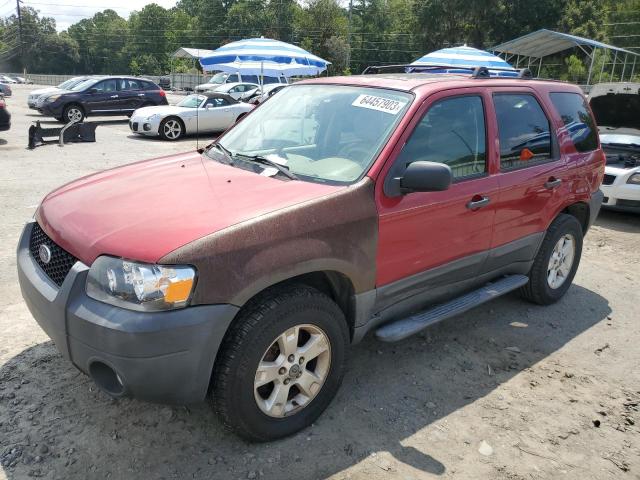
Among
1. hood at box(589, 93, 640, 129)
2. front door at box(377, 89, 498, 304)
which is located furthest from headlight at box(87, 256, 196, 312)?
hood at box(589, 93, 640, 129)

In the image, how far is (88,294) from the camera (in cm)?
241

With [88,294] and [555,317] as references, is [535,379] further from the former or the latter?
[88,294]

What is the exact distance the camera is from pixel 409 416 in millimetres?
3133

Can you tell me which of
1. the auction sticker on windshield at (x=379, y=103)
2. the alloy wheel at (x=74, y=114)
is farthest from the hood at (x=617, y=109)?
the alloy wheel at (x=74, y=114)

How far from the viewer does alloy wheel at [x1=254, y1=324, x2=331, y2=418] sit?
8.93ft

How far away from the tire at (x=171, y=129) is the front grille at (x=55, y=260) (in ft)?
40.0

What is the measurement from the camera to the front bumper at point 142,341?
228cm

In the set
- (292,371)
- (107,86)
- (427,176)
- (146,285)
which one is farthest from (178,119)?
(146,285)

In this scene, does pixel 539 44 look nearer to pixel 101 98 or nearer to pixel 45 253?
pixel 101 98

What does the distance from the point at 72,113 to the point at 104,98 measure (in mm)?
1137

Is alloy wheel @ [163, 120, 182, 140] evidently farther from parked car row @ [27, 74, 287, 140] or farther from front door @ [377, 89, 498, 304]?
front door @ [377, 89, 498, 304]

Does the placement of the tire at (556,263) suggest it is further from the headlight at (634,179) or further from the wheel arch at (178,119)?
the wheel arch at (178,119)

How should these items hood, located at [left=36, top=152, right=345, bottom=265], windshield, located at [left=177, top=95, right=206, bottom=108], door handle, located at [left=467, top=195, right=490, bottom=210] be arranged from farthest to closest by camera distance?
windshield, located at [left=177, top=95, right=206, bottom=108] < door handle, located at [left=467, top=195, right=490, bottom=210] < hood, located at [left=36, top=152, right=345, bottom=265]

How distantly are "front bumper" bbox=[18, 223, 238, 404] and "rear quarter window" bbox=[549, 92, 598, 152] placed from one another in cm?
347
